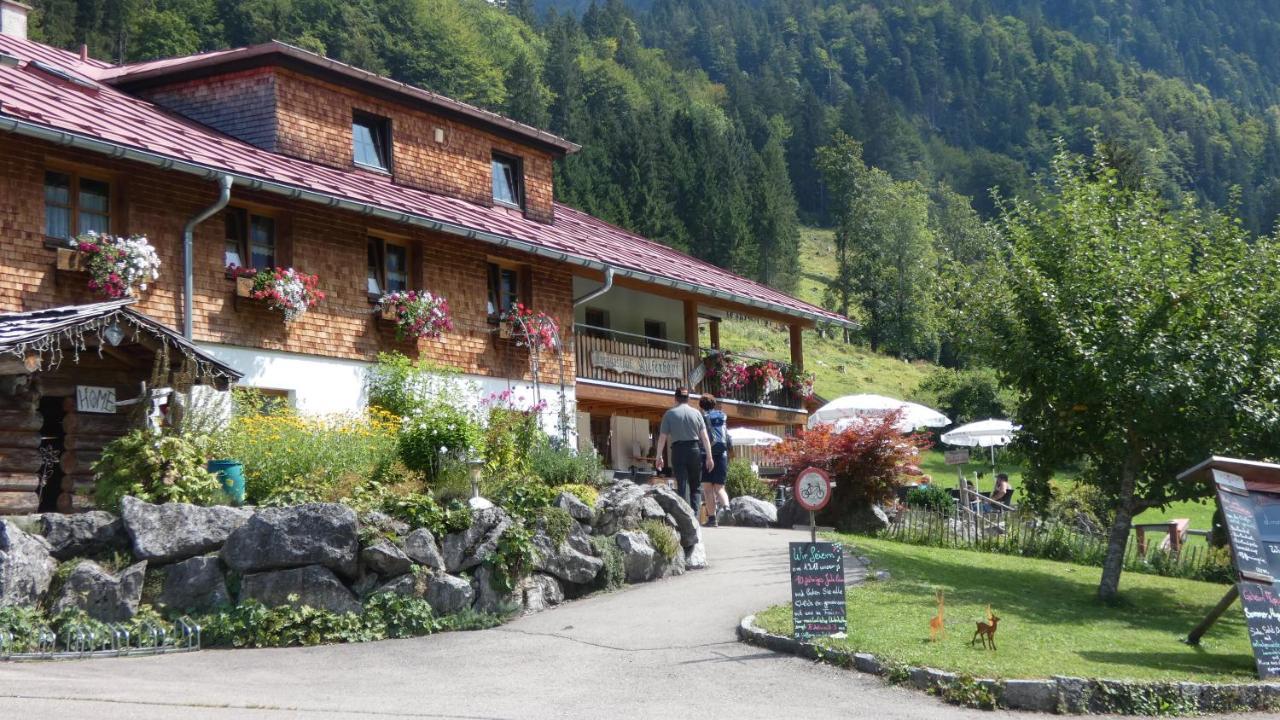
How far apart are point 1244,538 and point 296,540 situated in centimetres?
872

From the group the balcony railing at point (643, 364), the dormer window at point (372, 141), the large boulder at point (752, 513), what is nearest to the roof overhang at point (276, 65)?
the dormer window at point (372, 141)

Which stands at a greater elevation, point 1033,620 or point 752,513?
point 752,513

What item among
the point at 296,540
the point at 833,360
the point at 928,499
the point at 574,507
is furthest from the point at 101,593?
the point at 833,360

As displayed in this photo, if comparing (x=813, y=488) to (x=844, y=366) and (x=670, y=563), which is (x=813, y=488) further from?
(x=844, y=366)

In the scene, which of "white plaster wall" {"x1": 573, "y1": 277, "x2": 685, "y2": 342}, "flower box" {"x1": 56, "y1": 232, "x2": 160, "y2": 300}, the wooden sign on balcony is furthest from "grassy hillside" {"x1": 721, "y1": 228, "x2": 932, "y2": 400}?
"flower box" {"x1": 56, "y1": 232, "x2": 160, "y2": 300}

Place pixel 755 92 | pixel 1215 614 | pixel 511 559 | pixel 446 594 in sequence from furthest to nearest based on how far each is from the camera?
pixel 755 92, pixel 511 559, pixel 446 594, pixel 1215 614

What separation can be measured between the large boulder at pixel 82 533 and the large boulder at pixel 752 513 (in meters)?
10.8

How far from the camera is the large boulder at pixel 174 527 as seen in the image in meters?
12.3

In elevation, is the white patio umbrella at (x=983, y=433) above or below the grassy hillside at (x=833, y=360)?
below

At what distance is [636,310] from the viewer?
31.0 meters

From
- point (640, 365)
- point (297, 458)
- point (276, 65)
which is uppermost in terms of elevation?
point (276, 65)

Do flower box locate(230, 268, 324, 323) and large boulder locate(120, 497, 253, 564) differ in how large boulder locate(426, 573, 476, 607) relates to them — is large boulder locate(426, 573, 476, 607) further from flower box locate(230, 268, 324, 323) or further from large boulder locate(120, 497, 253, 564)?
flower box locate(230, 268, 324, 323)

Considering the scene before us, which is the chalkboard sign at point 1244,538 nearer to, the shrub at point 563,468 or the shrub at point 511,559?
the shrub at point 511,559

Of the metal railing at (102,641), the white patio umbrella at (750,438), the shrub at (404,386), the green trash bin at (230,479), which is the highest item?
the shrub at (404,386)
